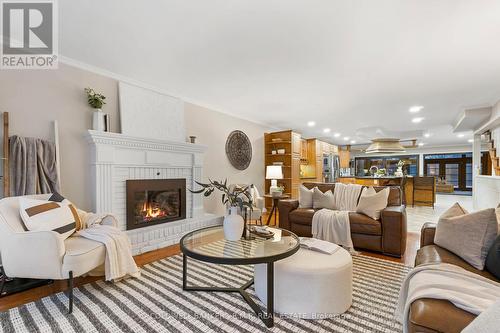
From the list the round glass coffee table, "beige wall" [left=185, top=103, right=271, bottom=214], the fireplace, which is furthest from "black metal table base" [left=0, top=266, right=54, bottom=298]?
"beige wall" [left=185, top=103, right=271, bottom=214]

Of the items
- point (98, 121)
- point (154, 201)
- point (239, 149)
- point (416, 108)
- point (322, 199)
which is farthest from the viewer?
point (239, 149)

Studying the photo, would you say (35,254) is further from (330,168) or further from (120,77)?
(330,168)

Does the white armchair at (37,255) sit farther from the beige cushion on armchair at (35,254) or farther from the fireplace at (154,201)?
the fireplace at (154,201)

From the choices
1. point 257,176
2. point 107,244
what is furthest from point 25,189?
point 257,176

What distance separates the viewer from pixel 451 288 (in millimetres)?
1208

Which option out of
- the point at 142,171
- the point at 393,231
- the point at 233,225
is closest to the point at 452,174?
the point at 393,231

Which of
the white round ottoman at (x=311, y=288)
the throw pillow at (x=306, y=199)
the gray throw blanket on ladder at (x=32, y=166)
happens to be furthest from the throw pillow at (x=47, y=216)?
the throw pillow at (x=306, y=199)

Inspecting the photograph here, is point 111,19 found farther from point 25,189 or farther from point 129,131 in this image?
point 25,189

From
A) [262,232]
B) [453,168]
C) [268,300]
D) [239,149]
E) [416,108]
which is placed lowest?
[268,300]

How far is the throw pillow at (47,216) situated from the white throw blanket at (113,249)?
0.54 ft

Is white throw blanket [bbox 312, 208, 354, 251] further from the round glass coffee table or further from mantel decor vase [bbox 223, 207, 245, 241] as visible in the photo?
mantel decor vase [bbox 223, 207, 245, 241]

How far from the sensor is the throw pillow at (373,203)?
3314 mm

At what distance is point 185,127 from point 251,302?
3.17m

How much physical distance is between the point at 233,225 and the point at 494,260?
5.93 ft
